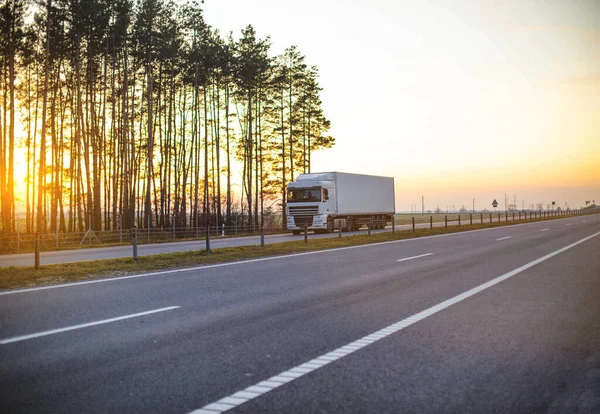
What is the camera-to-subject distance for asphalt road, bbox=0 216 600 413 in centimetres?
405

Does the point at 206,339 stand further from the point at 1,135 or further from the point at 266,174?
the point at 266,174

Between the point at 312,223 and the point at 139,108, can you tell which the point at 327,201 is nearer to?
the point at 312,223

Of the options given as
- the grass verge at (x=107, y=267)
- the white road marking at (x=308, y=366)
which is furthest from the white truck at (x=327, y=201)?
the white road marking at (x=308, y=366)

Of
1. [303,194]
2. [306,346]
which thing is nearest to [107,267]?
[306,346]

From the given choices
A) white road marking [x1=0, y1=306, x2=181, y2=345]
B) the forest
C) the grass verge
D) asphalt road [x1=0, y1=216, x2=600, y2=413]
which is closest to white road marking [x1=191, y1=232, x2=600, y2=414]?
asphalt road [x1=0, y1=216, x2=600, y2=413]

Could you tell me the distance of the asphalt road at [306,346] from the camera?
405cm

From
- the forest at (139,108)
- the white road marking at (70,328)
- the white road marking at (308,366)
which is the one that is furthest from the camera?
the forest at (139,108)

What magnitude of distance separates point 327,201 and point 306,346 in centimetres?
3477

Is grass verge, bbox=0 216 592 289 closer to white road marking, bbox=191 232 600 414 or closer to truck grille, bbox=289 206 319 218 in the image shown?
white road marking, bbox=191 232 600 414

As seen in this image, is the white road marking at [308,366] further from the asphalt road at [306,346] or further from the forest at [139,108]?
the forest at [139,108]

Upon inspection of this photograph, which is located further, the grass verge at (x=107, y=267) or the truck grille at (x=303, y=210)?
the truck grille at (x=303, y=210)

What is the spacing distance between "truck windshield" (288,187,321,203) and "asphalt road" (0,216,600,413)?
28894mm

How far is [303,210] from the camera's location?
132ft

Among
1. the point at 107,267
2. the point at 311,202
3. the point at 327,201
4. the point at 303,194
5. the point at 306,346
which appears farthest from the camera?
the point at 303,194
